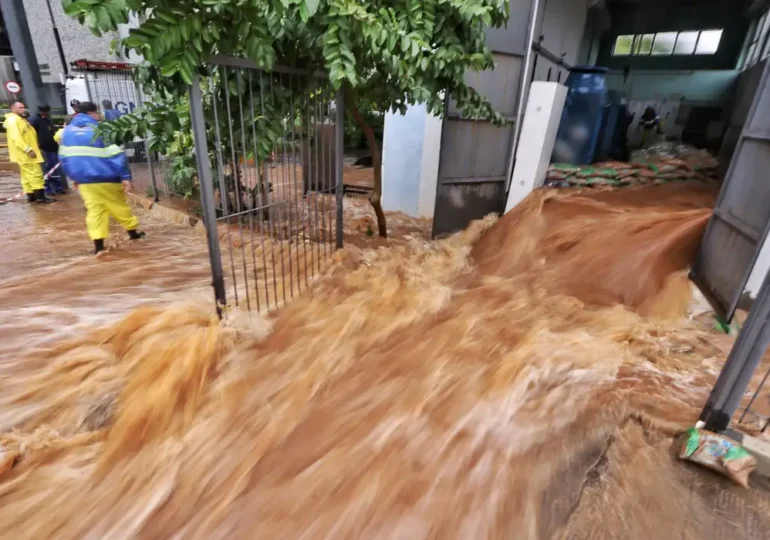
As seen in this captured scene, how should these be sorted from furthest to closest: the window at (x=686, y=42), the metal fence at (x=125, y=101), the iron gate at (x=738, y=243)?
the window at (x=686, y=42)
the metal fence at (x=125, y=101)
the iron gate at (x=738, y=243)

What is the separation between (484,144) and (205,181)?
11.7 feet

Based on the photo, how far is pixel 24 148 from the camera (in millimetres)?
6113

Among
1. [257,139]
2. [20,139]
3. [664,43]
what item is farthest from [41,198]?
[664,43]

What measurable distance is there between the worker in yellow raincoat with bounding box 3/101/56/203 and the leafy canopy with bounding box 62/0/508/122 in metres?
4.79

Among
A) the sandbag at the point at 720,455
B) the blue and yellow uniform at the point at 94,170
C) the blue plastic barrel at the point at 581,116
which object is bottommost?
the sandbag at the point at 720,455

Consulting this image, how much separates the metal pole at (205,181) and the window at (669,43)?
39.0 ft

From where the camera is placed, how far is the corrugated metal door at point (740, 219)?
2.86 metres

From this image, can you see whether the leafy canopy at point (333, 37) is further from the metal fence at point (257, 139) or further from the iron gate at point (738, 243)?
the iron gate at point (738, 243)

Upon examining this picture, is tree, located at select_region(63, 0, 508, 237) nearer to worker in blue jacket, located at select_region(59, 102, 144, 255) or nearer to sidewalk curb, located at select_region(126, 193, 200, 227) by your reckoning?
worker in blue jacket, located at select_region(59, 102, 144, 255)

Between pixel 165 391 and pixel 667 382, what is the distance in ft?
10.1

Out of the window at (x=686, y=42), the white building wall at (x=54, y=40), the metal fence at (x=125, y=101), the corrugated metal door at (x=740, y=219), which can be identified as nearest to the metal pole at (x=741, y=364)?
the corrugated metal door at (x=740, y=219)

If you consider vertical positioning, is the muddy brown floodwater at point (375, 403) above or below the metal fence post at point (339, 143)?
below

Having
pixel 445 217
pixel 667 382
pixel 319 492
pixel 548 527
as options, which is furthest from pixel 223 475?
pixel 445 217

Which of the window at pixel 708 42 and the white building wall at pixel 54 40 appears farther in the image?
the white building wall at pixel 54 40
